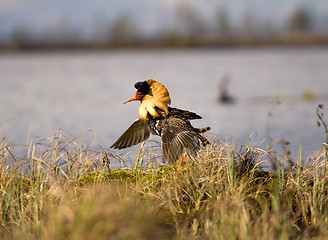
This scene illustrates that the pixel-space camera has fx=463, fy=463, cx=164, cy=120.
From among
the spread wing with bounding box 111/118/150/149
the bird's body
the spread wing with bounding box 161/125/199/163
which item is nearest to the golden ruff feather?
the bird's body

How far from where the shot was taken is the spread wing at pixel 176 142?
5.64 m

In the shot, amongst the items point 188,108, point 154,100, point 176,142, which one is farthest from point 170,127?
point 188,108

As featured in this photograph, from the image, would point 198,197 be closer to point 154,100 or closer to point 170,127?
point 170,127

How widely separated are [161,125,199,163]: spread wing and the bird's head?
35 cm

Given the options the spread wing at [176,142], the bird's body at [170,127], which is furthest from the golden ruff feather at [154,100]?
the spread wing at [176,142]

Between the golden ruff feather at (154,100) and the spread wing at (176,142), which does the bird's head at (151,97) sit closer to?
the golden ruff feather at (154,100)

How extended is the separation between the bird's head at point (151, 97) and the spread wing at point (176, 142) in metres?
0.35

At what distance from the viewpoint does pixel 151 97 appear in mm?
6137

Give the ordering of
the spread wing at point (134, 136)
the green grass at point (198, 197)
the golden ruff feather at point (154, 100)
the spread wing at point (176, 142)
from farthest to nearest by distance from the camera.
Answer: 1. the spread wing at point (134, 136)
2. the golden ruff feather at point (154, 100)
3. the spread wing at point (176, 142)
4. the green grass at point (198, 197)

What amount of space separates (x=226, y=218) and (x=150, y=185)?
4.85 ft

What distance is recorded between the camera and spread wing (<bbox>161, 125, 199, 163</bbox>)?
564 centimetres

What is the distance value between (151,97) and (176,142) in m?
0.79

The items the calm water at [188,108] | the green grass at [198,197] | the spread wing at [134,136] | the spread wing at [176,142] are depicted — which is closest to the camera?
the green grass at [198,197]

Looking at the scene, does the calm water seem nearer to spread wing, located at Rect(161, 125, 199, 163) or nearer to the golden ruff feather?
spread wing, located at Rect(161, 125, 199, 163)
